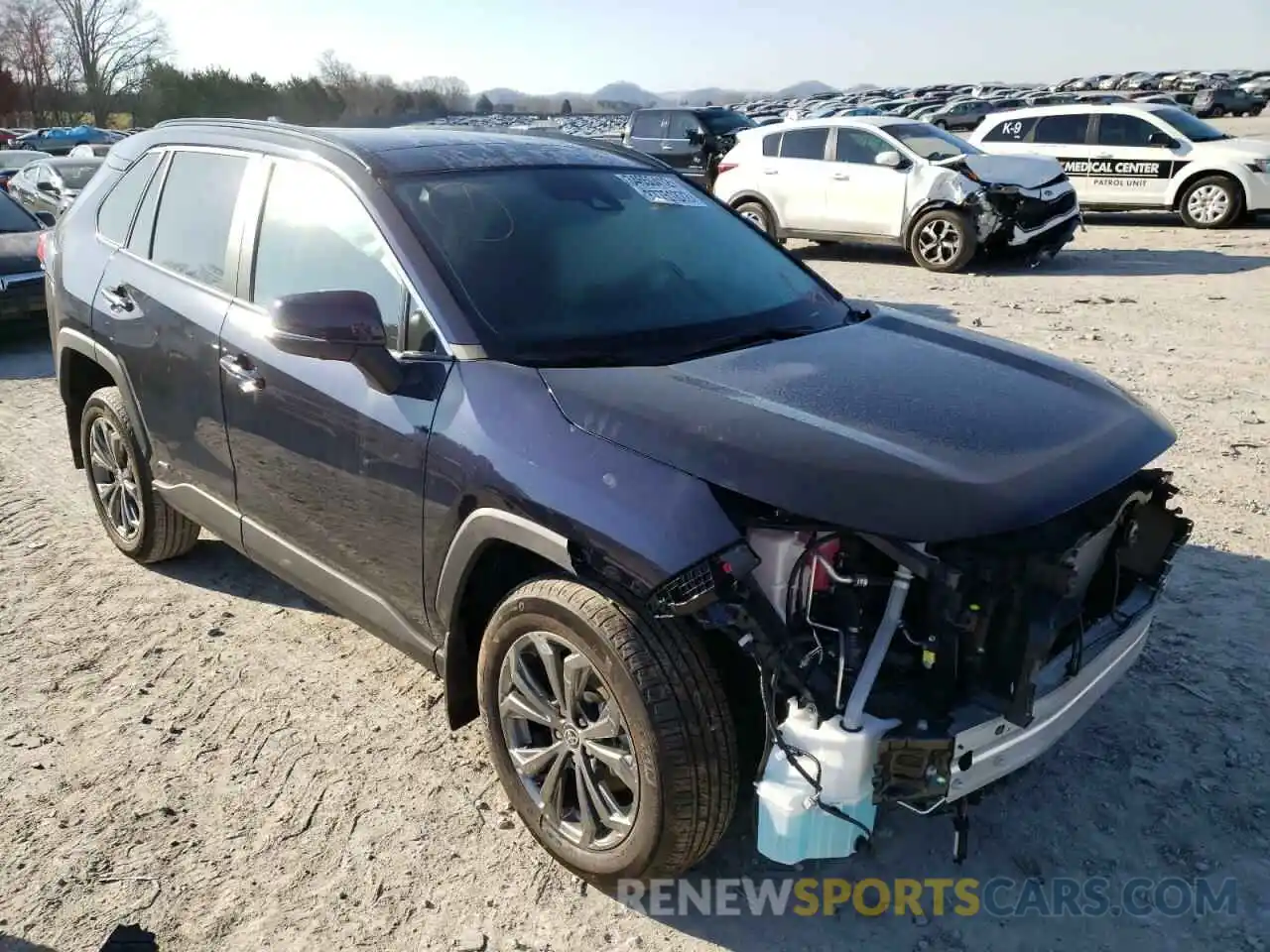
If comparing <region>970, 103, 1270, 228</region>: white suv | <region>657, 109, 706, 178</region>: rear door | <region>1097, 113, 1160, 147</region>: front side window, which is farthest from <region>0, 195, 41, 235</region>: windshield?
<region>1097, 113, 1160, 147</region>: front side window

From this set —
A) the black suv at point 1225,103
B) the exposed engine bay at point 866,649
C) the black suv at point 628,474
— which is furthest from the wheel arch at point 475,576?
the black suv at point 1225,103

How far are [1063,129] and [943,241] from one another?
465 centimetres

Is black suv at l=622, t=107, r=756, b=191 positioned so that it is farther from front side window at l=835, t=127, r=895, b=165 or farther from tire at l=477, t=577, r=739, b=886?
tire at l=477, t=577, r=739, b=886

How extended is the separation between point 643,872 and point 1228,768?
1894mm

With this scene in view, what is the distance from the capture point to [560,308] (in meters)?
2.90

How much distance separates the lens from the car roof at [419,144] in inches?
127

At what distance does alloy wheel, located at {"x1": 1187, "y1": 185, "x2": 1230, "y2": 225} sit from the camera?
1356cm

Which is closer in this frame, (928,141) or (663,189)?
(663,189)

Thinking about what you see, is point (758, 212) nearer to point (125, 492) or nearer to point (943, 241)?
point (943, 241)

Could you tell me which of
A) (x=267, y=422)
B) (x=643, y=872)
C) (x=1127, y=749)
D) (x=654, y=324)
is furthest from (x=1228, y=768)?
(x=267, y=422)

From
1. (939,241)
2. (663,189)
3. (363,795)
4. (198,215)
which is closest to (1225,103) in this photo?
(939,241)

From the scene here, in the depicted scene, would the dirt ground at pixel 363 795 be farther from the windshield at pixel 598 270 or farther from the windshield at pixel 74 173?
the windshield at pixel 74 173

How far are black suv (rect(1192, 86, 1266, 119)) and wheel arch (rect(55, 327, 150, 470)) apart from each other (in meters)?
47.7

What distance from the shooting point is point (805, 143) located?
40.9 ft
